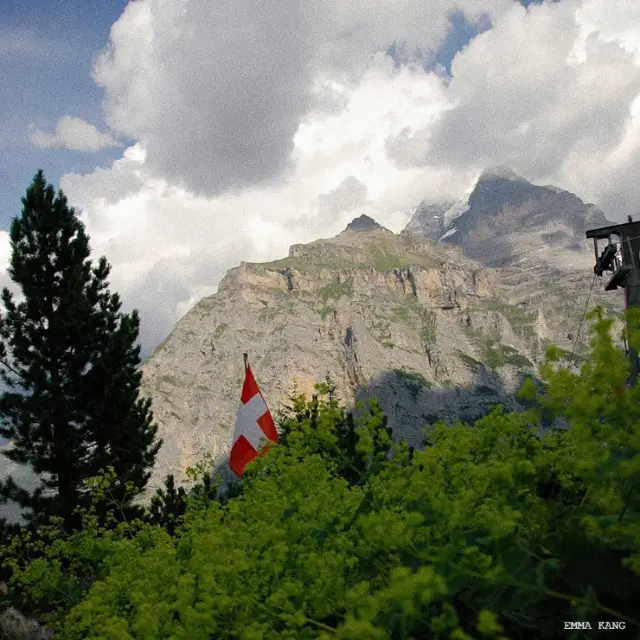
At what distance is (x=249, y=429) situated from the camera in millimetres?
15383

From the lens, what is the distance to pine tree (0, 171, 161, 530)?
2292 cm

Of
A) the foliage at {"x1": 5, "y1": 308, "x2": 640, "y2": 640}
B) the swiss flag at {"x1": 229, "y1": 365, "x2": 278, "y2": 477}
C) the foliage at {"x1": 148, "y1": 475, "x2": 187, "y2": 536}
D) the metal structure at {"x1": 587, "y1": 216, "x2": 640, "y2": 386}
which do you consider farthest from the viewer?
the metal structure at {"x1": 587, "y1": 216, "x2": 640, "y2": 386}

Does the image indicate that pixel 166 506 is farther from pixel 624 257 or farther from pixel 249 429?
pixel 624 257

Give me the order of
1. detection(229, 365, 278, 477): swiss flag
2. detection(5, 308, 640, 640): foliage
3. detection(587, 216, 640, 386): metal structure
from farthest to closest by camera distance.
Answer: detection(587, 216, 640, 386): metal structure < detection(229, 365, 278, 477): swiss flag < detection(5, 308, 640, 640): foliage

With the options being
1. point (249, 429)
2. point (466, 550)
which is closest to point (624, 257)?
point (249, 429)

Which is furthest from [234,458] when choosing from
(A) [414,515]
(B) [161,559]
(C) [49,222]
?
(C) [49,222]

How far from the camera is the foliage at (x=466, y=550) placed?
230 centimetres

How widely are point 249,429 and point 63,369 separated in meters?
11.8

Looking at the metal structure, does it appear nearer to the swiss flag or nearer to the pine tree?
the swiss flag

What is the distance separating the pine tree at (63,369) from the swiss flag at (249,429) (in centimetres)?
892

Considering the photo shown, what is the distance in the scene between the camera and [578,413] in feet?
8.15

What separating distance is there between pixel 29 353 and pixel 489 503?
23289mm

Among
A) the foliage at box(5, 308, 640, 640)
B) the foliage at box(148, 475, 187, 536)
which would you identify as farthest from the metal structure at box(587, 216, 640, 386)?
the foliage at box(5, 308, 640, 640)

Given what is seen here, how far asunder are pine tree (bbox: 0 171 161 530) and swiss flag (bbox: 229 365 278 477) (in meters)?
8.92
